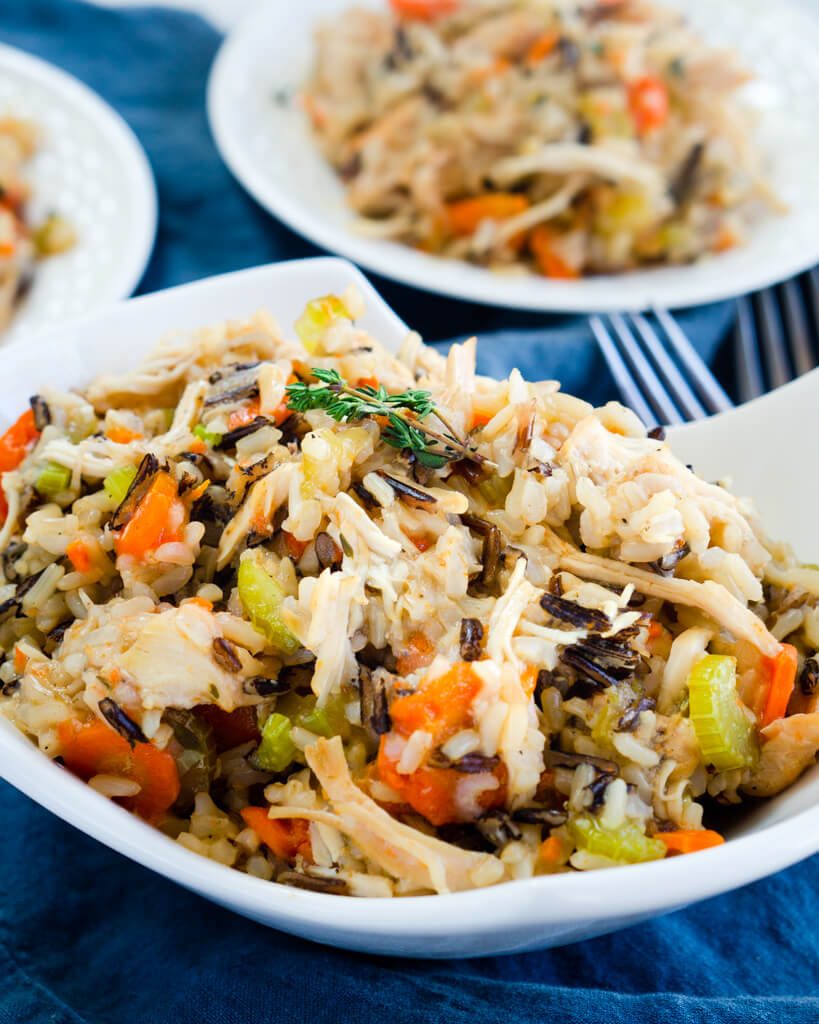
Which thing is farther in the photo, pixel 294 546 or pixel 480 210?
pixel 480 210

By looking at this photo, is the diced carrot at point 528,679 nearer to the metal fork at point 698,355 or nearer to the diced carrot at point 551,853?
the diced carrot at point 551,853

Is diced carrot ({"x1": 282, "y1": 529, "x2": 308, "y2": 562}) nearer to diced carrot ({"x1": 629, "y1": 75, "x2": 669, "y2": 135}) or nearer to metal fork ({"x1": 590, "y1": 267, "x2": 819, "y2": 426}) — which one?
metal fork ({"x1": 590, "y1": 267, "x2": 819, "y2": 426})

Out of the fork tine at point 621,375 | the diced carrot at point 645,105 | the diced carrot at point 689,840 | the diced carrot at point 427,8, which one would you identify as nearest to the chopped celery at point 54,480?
the diced carrot at point 689,840

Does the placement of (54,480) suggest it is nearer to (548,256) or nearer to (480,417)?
(480,417)

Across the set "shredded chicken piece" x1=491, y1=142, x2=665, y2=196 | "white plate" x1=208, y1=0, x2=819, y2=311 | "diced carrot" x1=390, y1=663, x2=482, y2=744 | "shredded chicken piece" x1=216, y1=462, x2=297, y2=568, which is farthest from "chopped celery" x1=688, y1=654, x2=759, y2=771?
"shredded chicken piece" x1=491, y1=142, x2=665, y2=196

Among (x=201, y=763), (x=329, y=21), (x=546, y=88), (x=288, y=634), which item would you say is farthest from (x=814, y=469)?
(x=329, y=21)

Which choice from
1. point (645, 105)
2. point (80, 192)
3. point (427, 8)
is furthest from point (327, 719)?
point (427, 8)

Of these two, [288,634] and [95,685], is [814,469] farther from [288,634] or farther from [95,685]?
[95,685]
